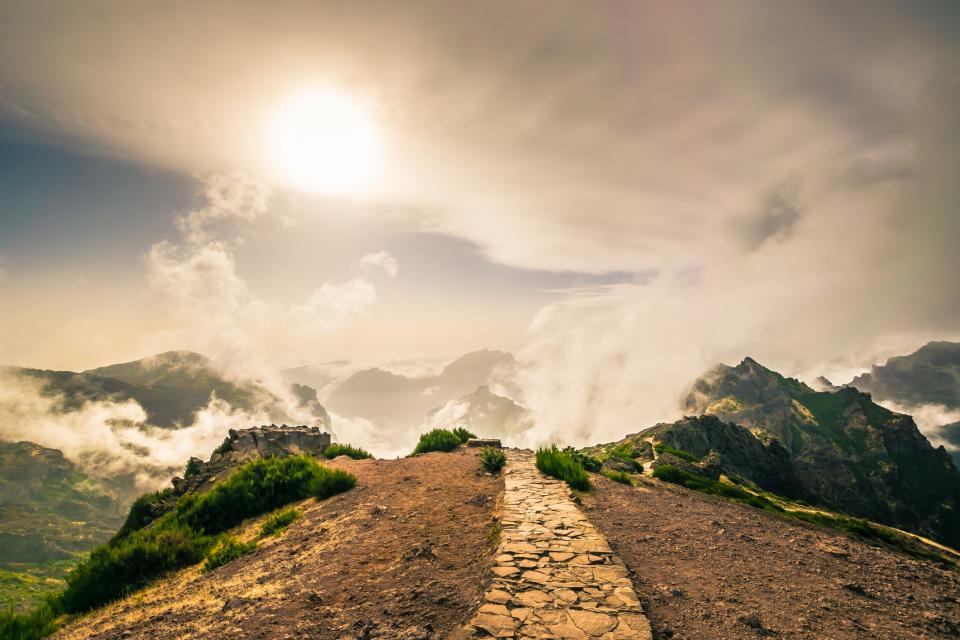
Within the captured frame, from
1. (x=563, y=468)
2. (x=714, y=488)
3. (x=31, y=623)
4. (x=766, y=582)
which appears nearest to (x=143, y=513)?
(x=31, y=623)

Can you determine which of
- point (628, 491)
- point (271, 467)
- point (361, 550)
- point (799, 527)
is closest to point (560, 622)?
point (361, 550)

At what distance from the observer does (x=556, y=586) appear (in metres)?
6.72

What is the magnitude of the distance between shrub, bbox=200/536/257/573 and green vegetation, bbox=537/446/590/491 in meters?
9.32

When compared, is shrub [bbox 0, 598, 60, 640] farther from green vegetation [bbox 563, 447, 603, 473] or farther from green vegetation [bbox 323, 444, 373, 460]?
green vegetation [bbox 563, 447, 603, 473]

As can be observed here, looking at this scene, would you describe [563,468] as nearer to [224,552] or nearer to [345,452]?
[224,552]

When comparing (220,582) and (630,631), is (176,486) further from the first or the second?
(630,631)

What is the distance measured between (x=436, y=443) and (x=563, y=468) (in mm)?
8697

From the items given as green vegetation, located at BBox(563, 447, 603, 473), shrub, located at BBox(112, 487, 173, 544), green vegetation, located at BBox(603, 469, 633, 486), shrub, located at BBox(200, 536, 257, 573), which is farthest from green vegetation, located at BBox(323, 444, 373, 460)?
green vegetation, located at BBox(603, 469, 633, 486)

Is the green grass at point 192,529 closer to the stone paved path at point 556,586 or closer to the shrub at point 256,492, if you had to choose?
the shrub at point 256,492

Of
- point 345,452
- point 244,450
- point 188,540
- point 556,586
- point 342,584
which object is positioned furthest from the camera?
point 244,450

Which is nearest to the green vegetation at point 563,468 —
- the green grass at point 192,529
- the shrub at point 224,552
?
the green grass at point 192,529

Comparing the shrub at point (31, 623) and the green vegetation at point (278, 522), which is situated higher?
the green vegetation at point (278, 522)

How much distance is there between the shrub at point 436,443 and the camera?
20.9m

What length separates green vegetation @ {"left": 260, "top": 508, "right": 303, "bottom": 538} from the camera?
1125cm
